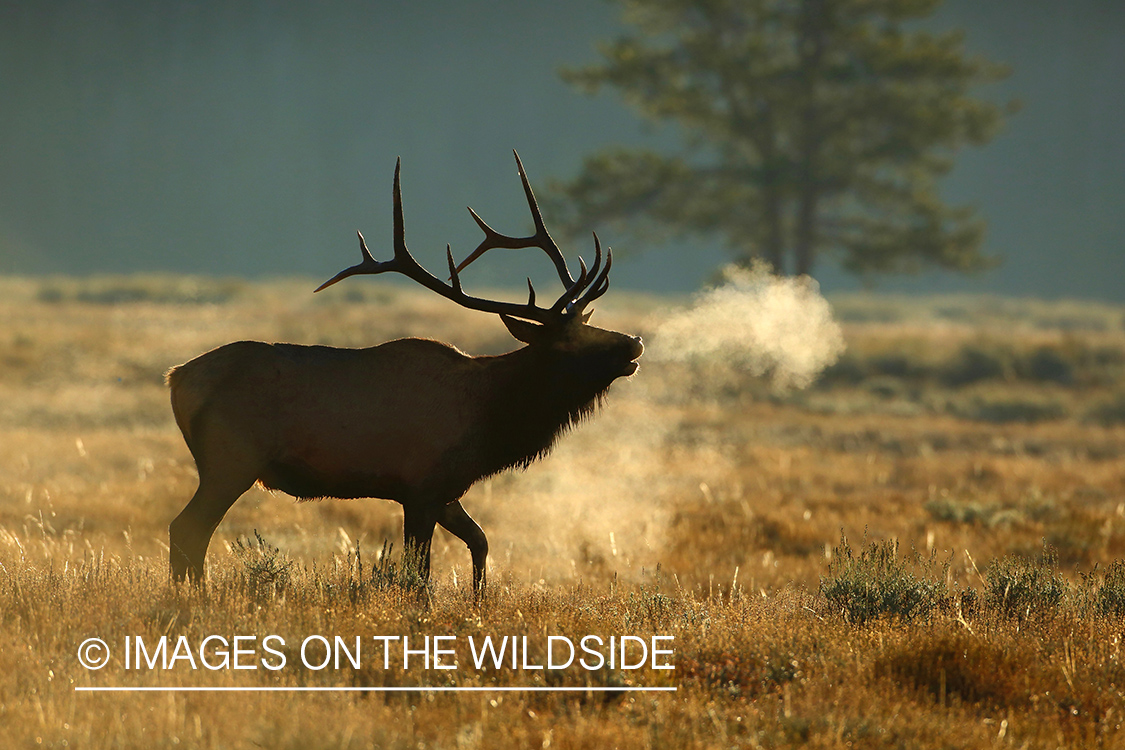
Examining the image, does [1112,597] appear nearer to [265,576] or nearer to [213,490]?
[265,576]

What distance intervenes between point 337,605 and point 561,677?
143 centimetres

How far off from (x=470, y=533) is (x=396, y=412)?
0.92m

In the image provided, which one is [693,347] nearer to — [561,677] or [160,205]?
[561,677]

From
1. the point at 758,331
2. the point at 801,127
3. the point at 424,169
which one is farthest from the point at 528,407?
the point at 424,169

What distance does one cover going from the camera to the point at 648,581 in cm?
847

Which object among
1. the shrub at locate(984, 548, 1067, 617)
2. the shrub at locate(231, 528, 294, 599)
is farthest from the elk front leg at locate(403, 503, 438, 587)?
the shrub at locate(984, 548, 1067, 617)

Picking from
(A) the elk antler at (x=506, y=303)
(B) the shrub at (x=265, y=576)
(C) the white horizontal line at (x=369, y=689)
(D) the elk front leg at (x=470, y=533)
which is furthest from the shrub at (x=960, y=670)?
(B) the shrub at (x=265, y=576)

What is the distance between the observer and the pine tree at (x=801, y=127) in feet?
95.0

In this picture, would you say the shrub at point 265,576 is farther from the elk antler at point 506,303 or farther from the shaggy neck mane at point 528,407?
the elk antler at point 506,303

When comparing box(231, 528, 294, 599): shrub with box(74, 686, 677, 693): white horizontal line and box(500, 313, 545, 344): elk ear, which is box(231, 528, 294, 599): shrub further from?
box(500, 313, 545, 344): elk ear

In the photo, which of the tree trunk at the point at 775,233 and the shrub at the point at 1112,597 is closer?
the shrub at the point at 1112,597

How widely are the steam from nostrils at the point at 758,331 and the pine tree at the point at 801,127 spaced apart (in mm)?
1984

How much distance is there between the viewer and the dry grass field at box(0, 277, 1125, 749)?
14.9 ft

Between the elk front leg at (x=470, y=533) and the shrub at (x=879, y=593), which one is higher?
the elk front leg at (x=470, y=533)
